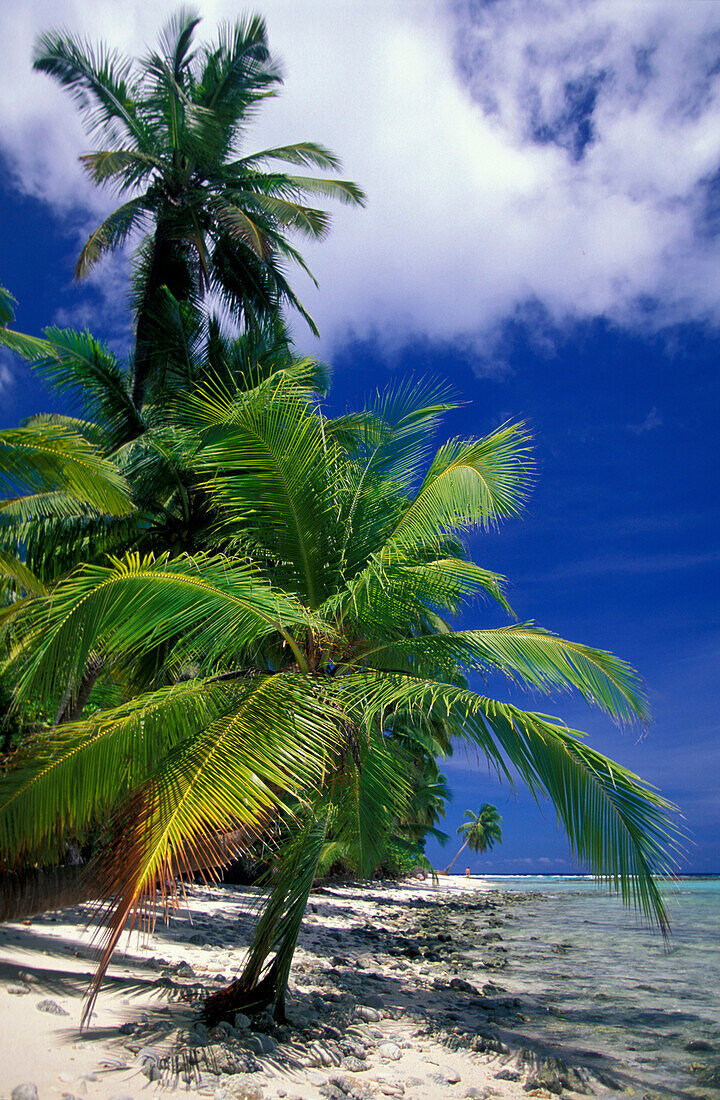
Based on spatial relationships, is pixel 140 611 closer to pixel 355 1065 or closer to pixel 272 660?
pixel 272 660

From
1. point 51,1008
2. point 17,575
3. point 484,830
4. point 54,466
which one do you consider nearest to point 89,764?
point 51,1008

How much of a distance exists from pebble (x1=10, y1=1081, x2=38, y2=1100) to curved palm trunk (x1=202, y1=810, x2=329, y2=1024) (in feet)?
6.62

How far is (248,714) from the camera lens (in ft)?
13.6

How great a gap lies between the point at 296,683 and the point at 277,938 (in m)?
2.11

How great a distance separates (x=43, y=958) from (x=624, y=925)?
16611mm

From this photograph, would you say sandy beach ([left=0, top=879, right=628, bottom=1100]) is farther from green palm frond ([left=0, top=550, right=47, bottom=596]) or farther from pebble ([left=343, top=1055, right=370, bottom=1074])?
green palm frond ([left=0, top=550, right=47, bottom=596])

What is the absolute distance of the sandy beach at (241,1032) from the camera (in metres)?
3.67

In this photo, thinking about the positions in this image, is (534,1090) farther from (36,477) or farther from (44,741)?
(36,477)

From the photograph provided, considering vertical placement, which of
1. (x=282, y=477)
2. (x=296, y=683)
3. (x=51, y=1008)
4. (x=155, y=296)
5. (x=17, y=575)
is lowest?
(x=51, y=1008)

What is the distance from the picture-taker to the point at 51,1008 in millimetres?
4410

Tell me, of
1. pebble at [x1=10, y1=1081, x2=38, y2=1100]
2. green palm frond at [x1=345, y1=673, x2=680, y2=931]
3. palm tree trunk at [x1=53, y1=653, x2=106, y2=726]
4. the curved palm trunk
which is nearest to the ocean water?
green palm frond at [x1=345, y1=673, x2=680, y2=931]

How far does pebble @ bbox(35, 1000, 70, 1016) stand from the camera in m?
4.38

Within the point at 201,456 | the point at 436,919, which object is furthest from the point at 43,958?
the point at 436,919

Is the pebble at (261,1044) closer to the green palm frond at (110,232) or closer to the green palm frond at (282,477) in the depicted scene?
the green palm frond at (282,477)
